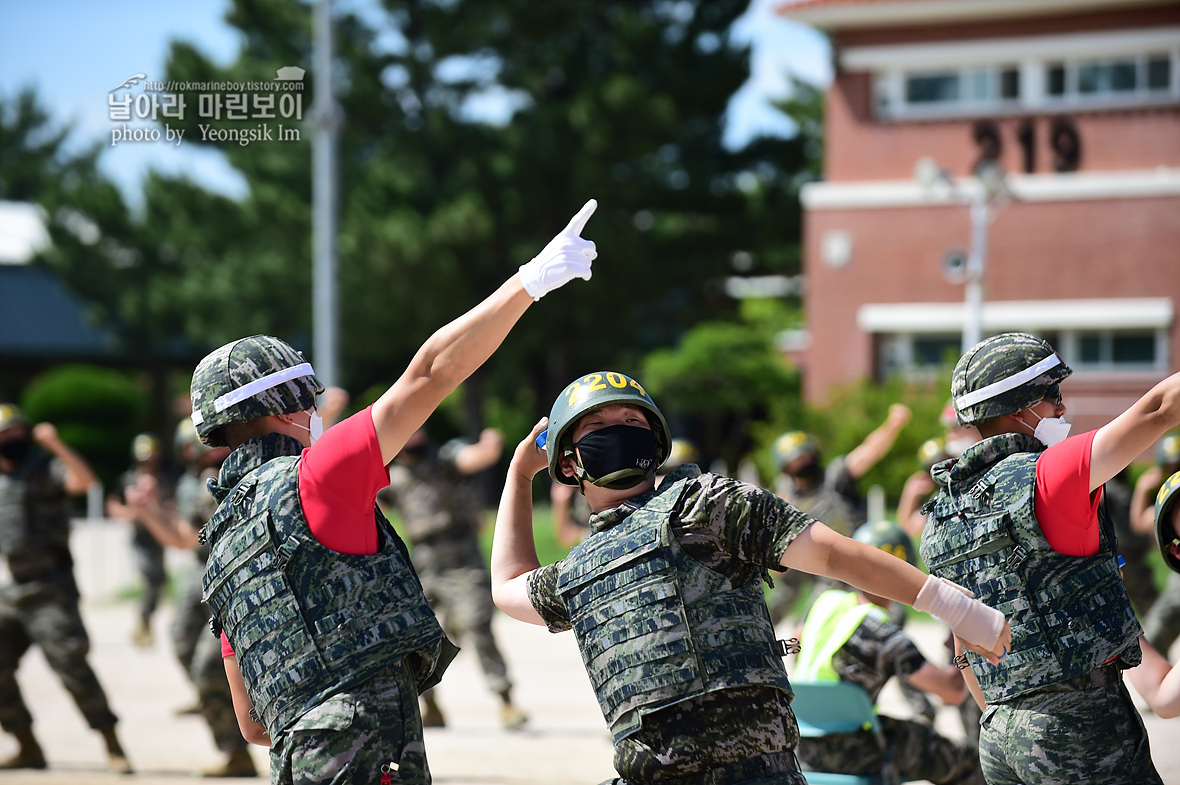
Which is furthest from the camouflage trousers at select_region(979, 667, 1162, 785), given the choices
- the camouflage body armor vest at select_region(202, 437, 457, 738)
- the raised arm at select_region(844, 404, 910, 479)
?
the raised arm at select_region(844, 404, 910, 479)

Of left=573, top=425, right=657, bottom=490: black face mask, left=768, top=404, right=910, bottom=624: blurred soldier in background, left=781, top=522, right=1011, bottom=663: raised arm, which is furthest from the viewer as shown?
left=768, top=404, right=910, bottom=624: blurred soldier in background

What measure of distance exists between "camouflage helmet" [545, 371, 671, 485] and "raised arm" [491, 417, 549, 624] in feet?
0.62

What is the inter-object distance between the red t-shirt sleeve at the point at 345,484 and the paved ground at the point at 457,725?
11.6 feet

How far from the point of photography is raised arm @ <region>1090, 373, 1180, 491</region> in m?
3.33

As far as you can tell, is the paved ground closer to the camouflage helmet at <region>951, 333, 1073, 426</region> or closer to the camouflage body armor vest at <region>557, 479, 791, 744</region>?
the camouflage helmet at <region>951, 333, 1073, 426</region>

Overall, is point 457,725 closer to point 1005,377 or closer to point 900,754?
point 900,754

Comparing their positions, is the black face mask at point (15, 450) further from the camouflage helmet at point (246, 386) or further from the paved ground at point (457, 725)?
the camouflage helmet at point (246, 386)

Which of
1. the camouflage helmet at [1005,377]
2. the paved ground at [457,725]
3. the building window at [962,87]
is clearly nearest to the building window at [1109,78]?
the building window at [962,87]

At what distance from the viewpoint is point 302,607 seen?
3365mm

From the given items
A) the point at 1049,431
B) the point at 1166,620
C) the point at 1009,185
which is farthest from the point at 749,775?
the point at 1009,185

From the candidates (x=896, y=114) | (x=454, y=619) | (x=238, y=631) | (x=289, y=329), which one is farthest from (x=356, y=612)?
(x=289, y=329)

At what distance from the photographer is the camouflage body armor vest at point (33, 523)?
8.19 meters

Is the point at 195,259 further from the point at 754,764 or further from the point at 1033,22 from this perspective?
the point at 754,764

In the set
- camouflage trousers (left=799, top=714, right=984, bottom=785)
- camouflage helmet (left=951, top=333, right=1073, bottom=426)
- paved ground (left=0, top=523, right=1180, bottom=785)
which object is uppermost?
camouflage helmet (left=951, top=333, right=1073, bottom=426)
